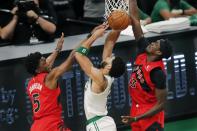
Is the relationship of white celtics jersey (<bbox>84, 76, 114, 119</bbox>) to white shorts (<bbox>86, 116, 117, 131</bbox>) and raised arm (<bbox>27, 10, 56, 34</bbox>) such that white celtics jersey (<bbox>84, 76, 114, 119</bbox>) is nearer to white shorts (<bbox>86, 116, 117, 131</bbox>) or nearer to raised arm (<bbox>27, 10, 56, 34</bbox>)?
white shorts (<bbox>86, 116, 117, 131</bbox>)

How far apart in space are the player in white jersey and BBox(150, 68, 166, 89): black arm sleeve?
390mm

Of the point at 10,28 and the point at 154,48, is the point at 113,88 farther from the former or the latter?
the point at 154,48

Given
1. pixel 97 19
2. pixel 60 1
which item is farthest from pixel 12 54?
pixel 60 1

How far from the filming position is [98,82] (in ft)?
20.6

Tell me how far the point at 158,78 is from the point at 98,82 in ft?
2.31

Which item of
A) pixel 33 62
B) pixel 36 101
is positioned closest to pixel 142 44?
pixel 33 62

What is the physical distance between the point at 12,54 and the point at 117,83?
146 cm

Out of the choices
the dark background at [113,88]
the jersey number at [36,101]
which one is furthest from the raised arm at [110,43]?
the dark background at [113,88]

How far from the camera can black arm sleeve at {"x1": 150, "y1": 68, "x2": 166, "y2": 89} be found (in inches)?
258

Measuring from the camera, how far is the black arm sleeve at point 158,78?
6.54 meters

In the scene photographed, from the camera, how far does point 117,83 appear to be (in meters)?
8.33

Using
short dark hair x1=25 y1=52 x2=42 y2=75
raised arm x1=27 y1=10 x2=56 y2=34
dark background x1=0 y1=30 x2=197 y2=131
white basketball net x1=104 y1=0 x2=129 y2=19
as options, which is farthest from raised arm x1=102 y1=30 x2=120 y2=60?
raised arm x1=27 y1=10 x2=56 y2=34

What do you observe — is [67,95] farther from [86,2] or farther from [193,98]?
[86,2]

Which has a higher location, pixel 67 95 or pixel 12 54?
pixel 12 54
